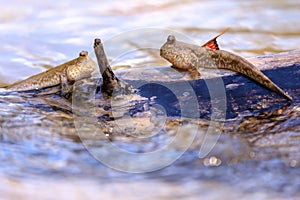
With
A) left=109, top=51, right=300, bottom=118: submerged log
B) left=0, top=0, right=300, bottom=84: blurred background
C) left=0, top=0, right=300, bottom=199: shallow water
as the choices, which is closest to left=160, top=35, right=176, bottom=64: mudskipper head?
left=109, top=51, right=300, bottom=118: submerged log

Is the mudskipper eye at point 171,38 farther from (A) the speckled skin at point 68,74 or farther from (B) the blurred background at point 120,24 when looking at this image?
(B) the blurred background at point 120,24

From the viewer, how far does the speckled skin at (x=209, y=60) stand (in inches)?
103

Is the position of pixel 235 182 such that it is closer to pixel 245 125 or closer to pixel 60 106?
pixel 245 125

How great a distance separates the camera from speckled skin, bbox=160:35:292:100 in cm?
262

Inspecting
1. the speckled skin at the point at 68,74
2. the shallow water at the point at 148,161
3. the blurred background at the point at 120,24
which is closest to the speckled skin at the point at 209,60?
the shallow water at the point at 148,161

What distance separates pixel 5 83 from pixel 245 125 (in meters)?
3.02

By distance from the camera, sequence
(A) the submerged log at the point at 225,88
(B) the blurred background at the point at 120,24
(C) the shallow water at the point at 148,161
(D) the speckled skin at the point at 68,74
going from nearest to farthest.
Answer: (C) the shallow water at the point at 148,161
(A) the submerged log at the point at 225,88
(D) the speckled skin at the point at 68,74
(B) the blurred background at the point at 120,24

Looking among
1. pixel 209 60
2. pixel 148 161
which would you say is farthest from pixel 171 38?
pixel 148 161

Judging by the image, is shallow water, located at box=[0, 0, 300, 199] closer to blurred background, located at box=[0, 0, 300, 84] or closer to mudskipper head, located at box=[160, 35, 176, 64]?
mudskipper head, located at box=[160, 35, 176, 64]

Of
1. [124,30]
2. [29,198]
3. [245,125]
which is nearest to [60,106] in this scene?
[29,198]

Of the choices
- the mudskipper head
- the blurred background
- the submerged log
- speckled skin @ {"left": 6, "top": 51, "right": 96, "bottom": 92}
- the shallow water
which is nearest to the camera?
the shallow water

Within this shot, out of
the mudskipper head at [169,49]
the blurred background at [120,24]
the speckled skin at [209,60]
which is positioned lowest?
the speckled skin at [209,60]

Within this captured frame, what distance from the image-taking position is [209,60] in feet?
9.64

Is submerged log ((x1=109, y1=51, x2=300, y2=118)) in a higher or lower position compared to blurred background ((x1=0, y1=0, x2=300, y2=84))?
lower
